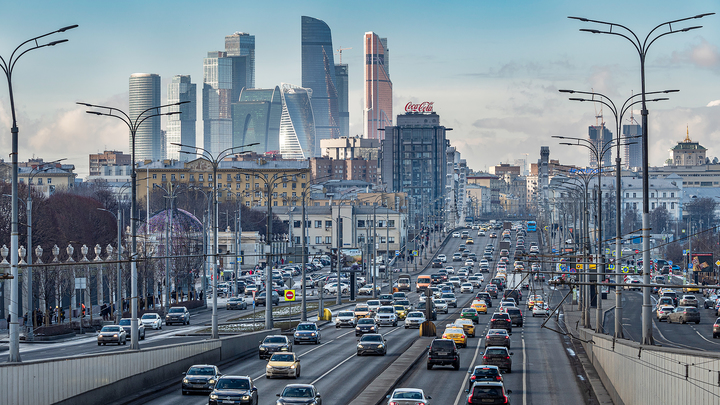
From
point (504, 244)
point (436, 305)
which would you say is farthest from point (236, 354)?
point (504, 244)

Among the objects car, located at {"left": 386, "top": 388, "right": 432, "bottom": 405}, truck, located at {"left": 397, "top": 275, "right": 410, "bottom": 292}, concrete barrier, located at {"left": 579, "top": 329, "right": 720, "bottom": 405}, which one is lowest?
truck, located at {"left": 397, "top": 275, "right": 410, "bottom": 292}

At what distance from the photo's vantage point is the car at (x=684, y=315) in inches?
2726

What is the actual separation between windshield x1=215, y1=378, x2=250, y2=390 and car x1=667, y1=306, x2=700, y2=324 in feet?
159

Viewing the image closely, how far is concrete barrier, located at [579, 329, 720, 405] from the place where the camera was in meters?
19.6

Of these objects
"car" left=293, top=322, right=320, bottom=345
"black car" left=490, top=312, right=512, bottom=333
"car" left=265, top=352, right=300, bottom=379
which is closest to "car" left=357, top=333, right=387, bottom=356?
"car" left=293, top=322, right=320, bottom=345

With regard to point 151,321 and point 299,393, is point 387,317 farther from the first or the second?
point 299,393

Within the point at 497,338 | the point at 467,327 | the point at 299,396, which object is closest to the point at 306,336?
the point at 467,327

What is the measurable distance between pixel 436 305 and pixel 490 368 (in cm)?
4489

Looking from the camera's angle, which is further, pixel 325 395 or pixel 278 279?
pixel 278 279

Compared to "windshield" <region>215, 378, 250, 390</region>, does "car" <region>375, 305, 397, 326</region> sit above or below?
below

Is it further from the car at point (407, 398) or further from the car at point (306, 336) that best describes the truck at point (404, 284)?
the car at point (407, 398)

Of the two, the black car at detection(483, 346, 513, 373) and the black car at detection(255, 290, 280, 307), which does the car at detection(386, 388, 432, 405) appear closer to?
the black car at detection(483, 346, 513, 373)

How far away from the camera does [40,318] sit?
63.0m

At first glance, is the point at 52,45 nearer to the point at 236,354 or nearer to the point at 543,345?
the point at 236,354
